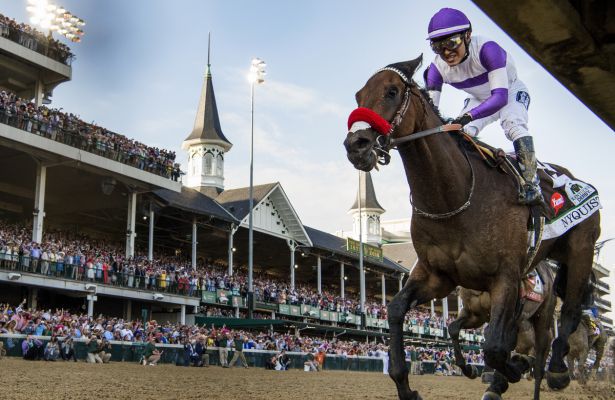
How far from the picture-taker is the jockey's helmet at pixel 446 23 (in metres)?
6.04

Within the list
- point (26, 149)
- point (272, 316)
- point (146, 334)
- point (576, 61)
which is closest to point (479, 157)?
point (576, 61)

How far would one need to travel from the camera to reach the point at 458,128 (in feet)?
19.7

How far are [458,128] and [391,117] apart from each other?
83 cm

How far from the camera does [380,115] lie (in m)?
5.39

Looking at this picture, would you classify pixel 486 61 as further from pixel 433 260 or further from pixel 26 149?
pixel 26 149

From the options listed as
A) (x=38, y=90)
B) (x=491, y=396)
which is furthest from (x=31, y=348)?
(x=38, y=90)

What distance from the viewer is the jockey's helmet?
6.04m

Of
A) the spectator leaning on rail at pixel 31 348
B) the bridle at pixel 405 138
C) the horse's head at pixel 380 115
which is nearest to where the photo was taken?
the horse's head at pixel 380 115

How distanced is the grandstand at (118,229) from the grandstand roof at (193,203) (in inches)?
5.3

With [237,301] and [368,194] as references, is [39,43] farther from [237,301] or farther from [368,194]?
[368,194]

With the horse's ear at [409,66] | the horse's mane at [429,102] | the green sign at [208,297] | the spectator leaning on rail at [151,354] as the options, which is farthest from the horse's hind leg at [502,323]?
the green sign at [208,297]

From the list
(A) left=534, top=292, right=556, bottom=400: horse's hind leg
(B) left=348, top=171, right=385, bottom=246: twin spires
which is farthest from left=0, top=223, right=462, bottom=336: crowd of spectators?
(B) left=348, top=171, right=385, bottom=246: twin spires

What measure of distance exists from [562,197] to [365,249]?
160 feet

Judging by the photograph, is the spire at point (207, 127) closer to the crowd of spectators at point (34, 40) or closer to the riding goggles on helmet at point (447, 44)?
the crowd of spectators at point (34, 40)
